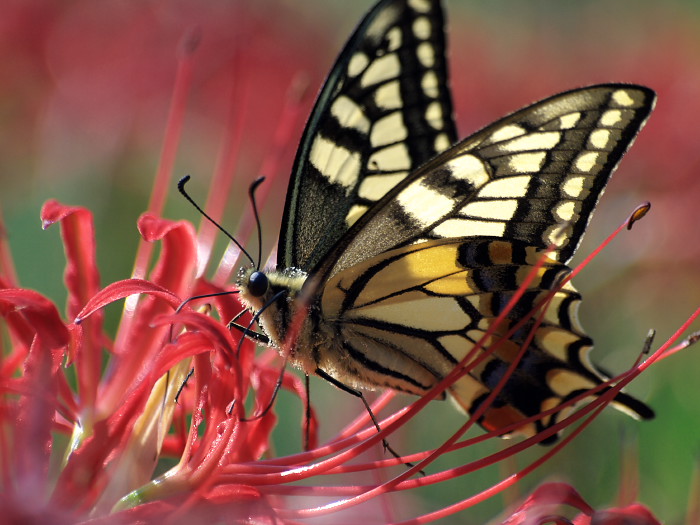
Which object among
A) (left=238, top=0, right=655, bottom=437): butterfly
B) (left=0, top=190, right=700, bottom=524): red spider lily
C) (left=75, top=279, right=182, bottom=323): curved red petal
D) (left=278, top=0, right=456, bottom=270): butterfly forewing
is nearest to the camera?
(left=0, top=190, right=700, bottom=524): red spider lily

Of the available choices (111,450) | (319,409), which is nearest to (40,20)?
(319,409)

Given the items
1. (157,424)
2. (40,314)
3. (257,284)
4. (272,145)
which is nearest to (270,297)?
(257,284)

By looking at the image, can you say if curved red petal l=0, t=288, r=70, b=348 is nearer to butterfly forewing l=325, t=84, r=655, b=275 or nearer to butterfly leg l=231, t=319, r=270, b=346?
butterfly leg l=231, t=319, r=270, b=346

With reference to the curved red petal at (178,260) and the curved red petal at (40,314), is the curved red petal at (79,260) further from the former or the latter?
the curved red petal at (40,314)

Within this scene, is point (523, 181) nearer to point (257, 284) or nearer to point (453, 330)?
point (453, 330)

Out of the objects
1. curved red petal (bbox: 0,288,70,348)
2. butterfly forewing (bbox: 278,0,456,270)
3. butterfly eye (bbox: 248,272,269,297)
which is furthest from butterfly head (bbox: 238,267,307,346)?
curved red petal (bbox: 0,288,70,348)

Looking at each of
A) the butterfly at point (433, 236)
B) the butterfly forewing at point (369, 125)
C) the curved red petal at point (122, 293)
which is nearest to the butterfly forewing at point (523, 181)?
the butterfly at point (433, 236)

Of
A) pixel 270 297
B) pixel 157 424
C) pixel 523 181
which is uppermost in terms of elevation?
pixel 523 181
